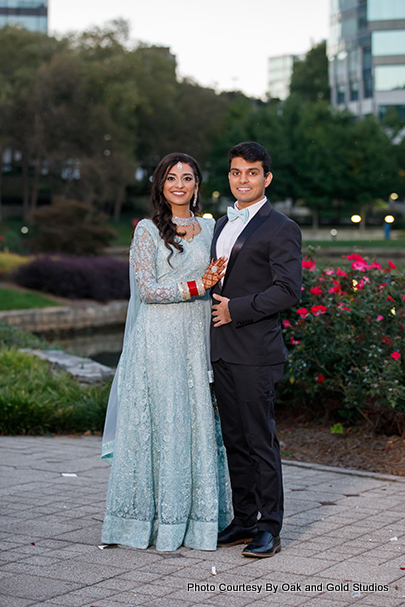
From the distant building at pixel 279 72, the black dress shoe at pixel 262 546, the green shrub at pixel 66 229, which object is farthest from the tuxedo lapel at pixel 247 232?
the distant building at pixel 279 72

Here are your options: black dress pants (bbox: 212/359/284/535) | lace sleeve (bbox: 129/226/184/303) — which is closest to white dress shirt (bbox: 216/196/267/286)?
→ lace sleeve (bbox: 129/226/184/303)

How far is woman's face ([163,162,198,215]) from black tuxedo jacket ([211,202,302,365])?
39 centimetres

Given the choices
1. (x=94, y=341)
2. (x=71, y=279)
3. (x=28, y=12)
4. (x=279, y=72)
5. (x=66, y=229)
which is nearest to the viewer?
(x=94, y=341)

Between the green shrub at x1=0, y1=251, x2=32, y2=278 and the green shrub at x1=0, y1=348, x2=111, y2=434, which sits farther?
the green shrub at x1=0, y1=251, x2=32, y2=278

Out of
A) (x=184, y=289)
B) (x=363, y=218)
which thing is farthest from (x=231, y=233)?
(x=363, y=218)

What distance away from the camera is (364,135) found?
45.1 meters

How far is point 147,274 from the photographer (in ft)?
11.8

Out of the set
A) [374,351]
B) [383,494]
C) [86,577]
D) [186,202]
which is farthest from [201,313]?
[374,351]

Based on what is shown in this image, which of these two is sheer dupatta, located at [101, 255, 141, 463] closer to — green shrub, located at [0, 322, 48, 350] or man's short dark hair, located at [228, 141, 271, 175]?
man's short dark hair, located at [228, 141, 271, 175]

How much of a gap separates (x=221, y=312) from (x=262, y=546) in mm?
1112

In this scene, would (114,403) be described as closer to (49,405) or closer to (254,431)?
(254,431)

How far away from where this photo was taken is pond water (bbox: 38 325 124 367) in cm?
1564

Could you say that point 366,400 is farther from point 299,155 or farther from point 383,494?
point 299,155

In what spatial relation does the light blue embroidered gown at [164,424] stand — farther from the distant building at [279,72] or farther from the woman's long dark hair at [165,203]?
the distant building at [279,72]
